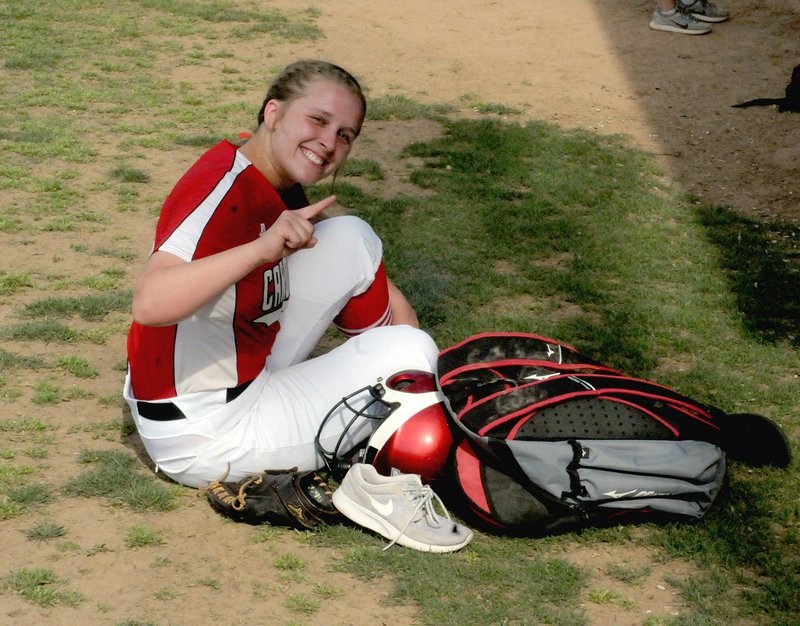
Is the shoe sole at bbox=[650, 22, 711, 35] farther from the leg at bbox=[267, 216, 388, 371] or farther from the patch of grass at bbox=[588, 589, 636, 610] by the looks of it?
the patch of grass at bbox=[588, 589, 636, 610]

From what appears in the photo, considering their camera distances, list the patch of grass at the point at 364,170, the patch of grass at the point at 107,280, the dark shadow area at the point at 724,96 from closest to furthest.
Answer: the patch of grass at the point at 107,280 → the patch of grass at the point at 364,170 → the dark shadow area at the point at 724,96

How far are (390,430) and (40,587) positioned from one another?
111cm

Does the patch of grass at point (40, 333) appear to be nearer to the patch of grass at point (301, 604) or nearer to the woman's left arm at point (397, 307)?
the woman's left arm at point (397, 307)

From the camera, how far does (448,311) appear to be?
15.1 feet

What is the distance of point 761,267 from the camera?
203 inches

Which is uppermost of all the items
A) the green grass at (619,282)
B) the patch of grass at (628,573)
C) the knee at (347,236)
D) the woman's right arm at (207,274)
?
the woman's right arm at (207,274)

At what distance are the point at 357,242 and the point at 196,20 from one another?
6.21 meters

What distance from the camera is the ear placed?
10.5 feet

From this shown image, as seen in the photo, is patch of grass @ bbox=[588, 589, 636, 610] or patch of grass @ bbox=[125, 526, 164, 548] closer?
patch of grass @ bbox=[588, 589, 636, 610]

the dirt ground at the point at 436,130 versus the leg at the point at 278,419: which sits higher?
the leg at the point at 278,419

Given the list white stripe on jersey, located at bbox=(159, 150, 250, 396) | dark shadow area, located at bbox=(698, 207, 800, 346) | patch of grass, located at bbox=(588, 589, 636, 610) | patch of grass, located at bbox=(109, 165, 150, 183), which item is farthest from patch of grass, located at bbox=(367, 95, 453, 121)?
patch of grass, located at bbox=(588, 589, 636, 610)

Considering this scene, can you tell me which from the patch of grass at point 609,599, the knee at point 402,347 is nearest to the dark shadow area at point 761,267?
the knee at point 402,347

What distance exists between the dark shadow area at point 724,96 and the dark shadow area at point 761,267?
0.24m

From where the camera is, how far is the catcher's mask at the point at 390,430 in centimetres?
324
